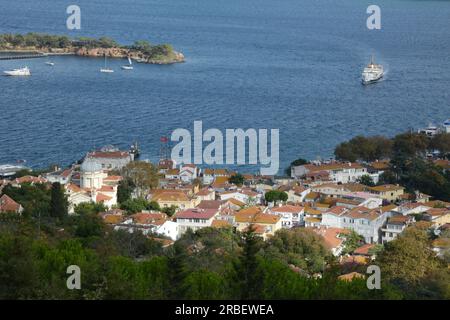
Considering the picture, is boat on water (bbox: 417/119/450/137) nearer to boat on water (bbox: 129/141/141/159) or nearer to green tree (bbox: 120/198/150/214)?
boat on water (bbox: 129/141/141/159)

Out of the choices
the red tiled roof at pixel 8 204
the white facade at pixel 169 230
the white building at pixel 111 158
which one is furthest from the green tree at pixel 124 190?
the red tiled roof at pixel 8 204

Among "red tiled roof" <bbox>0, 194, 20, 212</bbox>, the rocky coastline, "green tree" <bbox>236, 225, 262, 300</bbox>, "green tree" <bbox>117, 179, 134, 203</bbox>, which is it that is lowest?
"green tree" <bbox>117, 179, 134, 203</bbox>

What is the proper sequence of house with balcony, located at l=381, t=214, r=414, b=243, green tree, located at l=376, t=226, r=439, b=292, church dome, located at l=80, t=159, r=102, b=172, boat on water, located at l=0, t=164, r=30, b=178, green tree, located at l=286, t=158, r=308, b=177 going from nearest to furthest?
green tree, located at l=376, t=226, r=439, b=292
house with balcony, located at l=381, t=214, r=414, b=243
church dome, located at l=80, t=159, r=102, b=172
boat on water, located at l=0, t=164, r=30, b=178
green tree, located at l=286, t=158, r=308, b=177

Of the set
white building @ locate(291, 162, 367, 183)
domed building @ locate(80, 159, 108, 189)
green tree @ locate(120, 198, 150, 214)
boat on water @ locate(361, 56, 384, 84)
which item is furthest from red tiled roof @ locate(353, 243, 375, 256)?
boat on water @ locate(361, 56, 384, 84)

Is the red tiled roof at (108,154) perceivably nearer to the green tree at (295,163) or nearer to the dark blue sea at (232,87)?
the dark blue sea at (232,87)

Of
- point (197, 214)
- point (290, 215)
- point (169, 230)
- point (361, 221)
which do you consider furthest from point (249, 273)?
point (290, 215)

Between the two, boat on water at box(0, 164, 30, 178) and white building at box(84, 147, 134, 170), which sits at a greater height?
white building at box(84, 147, 134, 170)
